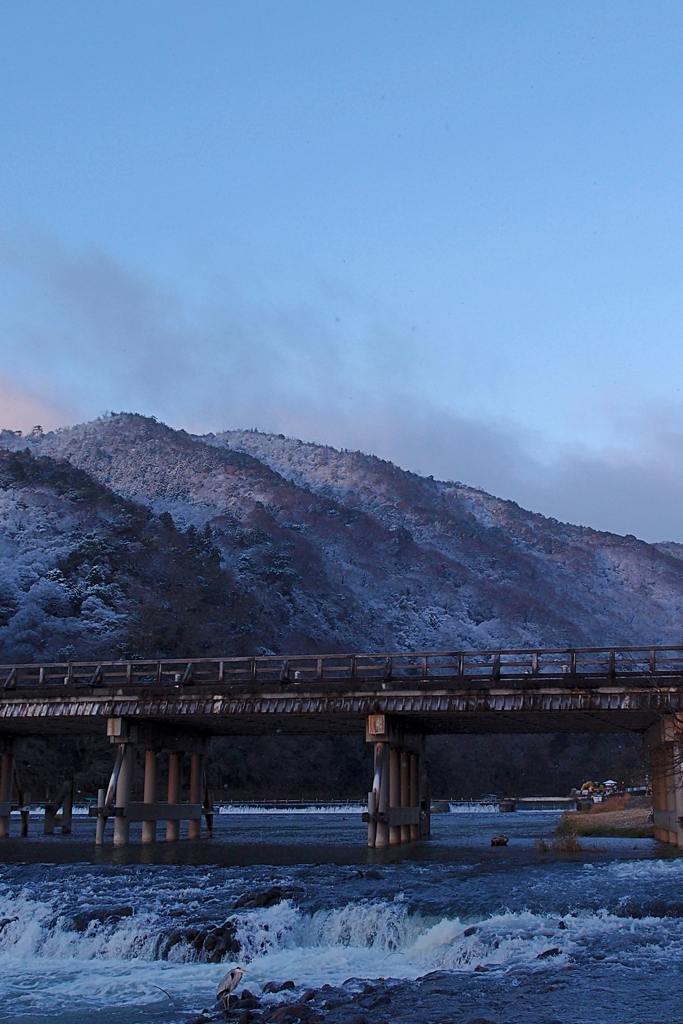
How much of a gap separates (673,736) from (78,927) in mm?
21240

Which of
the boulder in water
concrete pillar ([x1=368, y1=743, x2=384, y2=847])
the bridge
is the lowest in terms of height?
the boulder in water

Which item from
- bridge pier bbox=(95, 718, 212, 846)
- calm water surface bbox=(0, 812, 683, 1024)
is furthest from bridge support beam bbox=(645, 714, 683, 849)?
bridge pier bbox=(95, 718, 212, 846)

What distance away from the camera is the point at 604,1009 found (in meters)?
16.3

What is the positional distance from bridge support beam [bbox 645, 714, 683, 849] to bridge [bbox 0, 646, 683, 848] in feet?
0.29

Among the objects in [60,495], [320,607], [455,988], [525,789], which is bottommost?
[525,789]

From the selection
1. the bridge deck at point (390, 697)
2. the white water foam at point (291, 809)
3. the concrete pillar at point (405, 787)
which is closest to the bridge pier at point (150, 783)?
the bridge deck at point (390, 697)

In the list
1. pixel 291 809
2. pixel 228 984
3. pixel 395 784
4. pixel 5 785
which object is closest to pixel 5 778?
pixel 5 785

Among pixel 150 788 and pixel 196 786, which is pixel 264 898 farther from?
pixel 196 786

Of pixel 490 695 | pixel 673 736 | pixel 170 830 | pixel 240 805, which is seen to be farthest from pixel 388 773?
pixel 240 805

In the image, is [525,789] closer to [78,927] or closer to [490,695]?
[490,695]

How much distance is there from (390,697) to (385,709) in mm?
492

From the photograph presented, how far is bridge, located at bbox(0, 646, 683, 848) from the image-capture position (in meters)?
36.5

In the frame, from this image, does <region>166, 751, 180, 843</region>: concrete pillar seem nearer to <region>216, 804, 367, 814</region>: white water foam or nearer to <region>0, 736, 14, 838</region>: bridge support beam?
<region>0, 736, 14, 838</region>: bridge support beam

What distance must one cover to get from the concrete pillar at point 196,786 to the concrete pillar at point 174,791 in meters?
1.40
